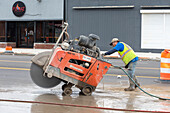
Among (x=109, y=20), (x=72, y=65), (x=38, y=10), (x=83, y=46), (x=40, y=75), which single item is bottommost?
(x=40, y=75)

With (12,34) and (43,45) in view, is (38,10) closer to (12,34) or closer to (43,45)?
(43,45)

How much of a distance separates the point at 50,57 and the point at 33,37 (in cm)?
2261

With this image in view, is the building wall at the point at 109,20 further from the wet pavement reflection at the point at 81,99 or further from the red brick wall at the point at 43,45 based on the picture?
the wet pavement reflection at the point at 81,99

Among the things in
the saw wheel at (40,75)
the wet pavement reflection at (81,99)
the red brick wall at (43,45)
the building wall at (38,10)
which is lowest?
the wet pavement reflection at (81,99)

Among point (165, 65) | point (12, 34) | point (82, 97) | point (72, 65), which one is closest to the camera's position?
point (72, 65)

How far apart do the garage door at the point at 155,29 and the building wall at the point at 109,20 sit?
428 mm

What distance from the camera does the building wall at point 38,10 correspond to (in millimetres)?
28859

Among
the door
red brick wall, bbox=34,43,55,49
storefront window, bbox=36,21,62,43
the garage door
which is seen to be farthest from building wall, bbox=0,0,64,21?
the garage door

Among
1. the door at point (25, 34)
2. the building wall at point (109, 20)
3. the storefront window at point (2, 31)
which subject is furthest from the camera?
the storefront window at point (2, 31)

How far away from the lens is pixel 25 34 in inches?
1208

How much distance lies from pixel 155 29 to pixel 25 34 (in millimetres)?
12625

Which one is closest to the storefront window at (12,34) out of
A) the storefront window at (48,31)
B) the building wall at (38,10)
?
the building wall at (38,10)

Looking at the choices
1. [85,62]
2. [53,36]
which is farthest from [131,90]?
[53,36]

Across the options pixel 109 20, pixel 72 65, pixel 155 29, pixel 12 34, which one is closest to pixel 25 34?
pixel 12 34
